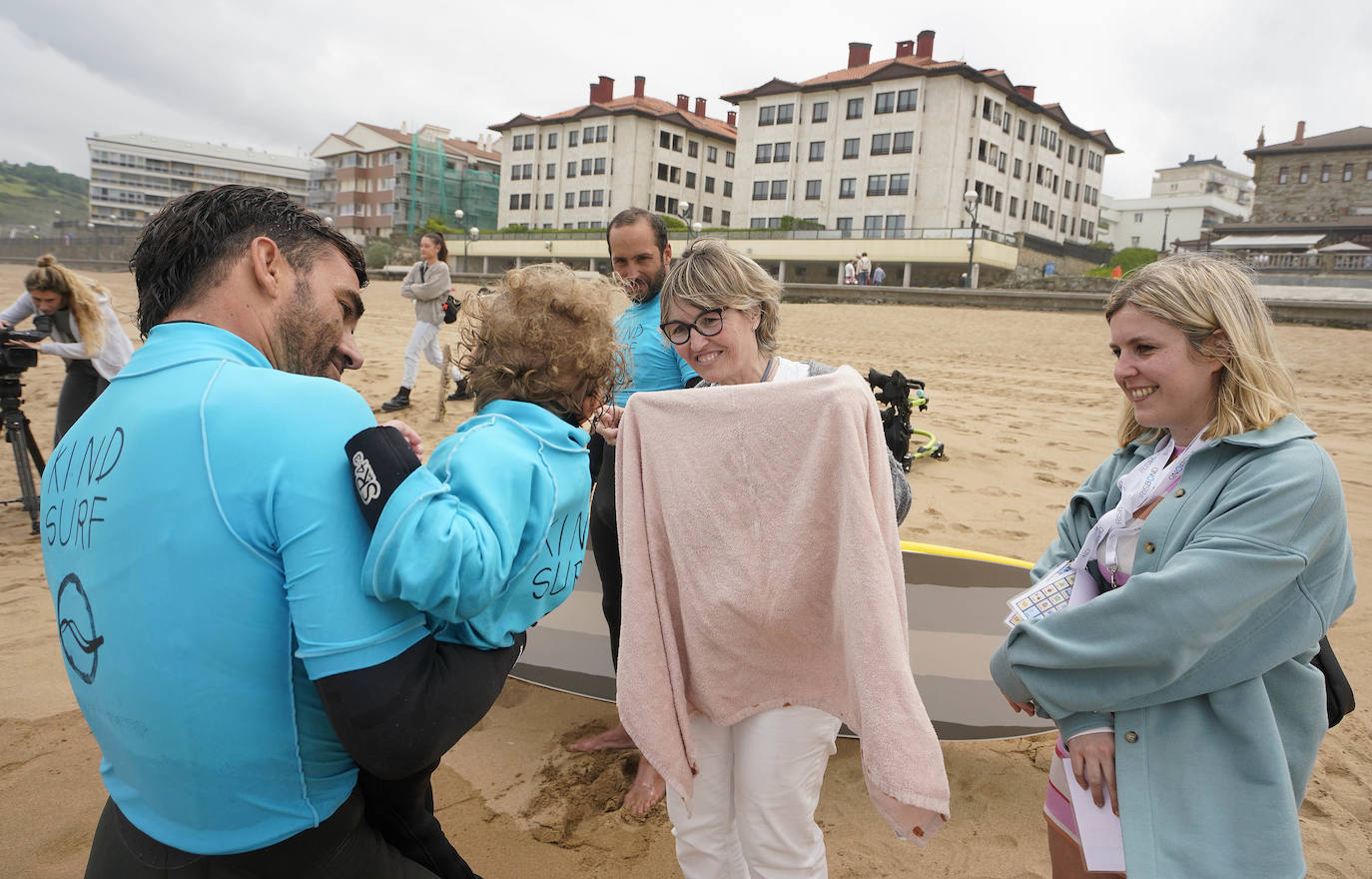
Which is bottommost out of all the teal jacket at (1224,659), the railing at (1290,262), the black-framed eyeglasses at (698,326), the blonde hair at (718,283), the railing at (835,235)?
the teal jacket at (1224,659)

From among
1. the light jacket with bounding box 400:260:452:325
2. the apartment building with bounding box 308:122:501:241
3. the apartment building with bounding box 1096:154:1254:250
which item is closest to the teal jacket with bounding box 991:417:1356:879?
the light jacket with bounding box 400:260:452:325

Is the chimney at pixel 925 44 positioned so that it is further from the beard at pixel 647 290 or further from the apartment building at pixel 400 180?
the beard at pixel 647 290

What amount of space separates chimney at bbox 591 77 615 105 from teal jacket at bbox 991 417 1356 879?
194 ft

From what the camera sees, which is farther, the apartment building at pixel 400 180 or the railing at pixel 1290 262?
the apartment building at pixel 400 180

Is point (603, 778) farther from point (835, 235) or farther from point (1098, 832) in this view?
point (835, 235)

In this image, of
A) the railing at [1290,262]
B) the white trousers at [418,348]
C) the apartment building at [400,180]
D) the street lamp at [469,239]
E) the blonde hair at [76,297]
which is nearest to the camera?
the blonde hair at [76,297]

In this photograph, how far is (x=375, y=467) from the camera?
1.07 meters

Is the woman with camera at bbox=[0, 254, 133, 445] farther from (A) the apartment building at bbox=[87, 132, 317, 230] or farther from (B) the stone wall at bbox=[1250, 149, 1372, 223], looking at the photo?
(A) the apartment building at bbox=[87, 132, 317, 230]

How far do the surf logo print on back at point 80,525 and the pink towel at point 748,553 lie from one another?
38.6 inches

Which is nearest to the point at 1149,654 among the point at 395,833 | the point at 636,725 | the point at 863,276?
the point at 636,725

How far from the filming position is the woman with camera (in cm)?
530

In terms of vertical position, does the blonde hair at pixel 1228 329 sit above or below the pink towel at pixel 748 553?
above

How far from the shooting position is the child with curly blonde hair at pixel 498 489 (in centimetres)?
107

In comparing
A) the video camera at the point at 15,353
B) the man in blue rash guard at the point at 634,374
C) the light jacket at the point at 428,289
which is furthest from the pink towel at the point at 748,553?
the light jacket at the point at 428,289
